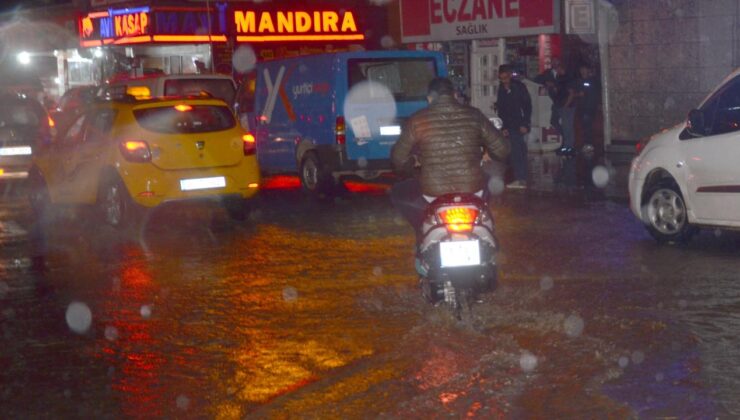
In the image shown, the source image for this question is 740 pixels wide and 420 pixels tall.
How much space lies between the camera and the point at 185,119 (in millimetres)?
14297

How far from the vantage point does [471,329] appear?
820 centimetres

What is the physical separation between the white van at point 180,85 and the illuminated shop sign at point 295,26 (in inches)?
379

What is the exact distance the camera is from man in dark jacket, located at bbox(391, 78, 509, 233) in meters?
8.38

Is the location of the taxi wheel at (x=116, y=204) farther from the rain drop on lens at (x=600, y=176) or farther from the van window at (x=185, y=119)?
the rain drop on lens at (x=600, y=176)

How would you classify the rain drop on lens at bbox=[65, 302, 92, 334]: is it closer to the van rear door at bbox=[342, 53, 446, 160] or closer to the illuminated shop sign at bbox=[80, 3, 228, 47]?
the van rear door at bbox=[342, 53, 446, 160]

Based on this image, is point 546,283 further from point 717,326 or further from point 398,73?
point 398,73

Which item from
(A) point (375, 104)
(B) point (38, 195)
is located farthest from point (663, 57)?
(B) point (38, 195)

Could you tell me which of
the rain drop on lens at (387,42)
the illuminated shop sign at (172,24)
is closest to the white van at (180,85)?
the illuminated shop sign at (172,24)

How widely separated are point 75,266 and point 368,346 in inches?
191

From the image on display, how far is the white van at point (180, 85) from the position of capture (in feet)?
72.3

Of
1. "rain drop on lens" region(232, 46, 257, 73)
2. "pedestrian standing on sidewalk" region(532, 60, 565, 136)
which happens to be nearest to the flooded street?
"pedestrian standing on sidewalk" region(532, 60, 565, 136)

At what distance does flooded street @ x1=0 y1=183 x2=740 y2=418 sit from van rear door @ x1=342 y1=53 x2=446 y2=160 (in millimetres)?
3744

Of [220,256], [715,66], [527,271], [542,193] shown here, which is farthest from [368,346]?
[715,66]

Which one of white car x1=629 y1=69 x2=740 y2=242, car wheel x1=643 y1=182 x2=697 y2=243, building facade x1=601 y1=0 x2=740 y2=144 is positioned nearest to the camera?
white car x1=629 y1=69 x2=740 y2=242
